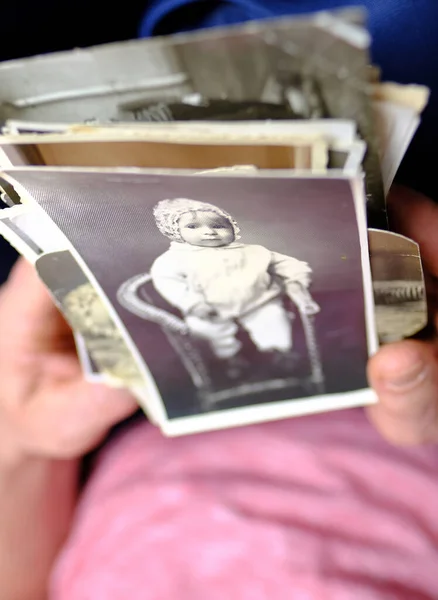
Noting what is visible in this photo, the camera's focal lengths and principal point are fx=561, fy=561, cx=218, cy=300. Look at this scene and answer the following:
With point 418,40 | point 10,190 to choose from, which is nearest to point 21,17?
point 10,190

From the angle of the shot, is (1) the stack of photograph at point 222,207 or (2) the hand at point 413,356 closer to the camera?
(1) the stack of photograph at point 222,207

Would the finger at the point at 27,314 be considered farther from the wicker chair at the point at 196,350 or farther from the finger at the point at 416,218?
the finger at the point at 416,218

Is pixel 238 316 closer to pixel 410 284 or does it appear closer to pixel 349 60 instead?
pixel 410 284

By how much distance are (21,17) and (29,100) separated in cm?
23

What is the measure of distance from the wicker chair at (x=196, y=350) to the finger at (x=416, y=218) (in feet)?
0.33

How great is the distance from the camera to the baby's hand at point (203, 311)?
1.46 ft

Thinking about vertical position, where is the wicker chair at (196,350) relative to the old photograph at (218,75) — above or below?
below

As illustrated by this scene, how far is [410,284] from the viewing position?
0.41 meters

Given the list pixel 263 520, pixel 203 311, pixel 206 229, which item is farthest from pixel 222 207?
pixel 263 520

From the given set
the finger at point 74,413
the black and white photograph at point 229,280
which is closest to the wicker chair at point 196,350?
the black and white photograph at point 229,280

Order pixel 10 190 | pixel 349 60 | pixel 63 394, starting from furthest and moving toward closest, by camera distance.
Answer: pixel 63 394 → pixel 10 190 → pixel 349 60

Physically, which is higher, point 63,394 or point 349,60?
point 349,60

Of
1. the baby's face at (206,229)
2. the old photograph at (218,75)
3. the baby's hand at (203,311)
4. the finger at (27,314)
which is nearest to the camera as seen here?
the old photograph at (218,75)

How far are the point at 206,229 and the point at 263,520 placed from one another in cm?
31
